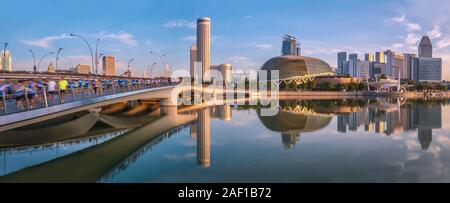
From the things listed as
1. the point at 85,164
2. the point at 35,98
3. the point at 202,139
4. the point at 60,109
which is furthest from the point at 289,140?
the point at 35,98

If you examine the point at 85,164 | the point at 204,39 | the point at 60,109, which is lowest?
the point at 85,164

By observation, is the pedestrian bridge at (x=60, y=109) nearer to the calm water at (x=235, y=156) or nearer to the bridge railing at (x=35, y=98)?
the bridge railing at (x=35, y=98)

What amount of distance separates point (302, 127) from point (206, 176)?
633 inches

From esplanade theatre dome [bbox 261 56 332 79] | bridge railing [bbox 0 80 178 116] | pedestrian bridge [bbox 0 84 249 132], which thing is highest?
esplanade theatre dome [bbox 261 56 332 79]

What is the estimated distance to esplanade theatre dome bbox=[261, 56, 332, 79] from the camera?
158750 millimetres

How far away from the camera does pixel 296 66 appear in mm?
160625

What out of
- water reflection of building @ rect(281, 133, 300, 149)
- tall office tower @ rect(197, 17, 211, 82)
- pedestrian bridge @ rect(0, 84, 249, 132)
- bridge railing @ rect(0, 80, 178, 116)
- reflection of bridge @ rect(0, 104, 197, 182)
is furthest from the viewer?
tall office tower @ rect(197, 17, 211, 82)

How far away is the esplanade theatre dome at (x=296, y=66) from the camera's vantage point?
6250 inches

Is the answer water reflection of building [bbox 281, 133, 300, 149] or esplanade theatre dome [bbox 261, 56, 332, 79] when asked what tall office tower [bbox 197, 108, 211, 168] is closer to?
water reflection of building [bbox 281, 133, 300, 149]

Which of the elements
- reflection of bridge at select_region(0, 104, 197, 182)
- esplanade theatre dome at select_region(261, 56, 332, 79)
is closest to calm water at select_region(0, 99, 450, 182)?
reflection of bridge at select_region(0, 104, 197, 182)

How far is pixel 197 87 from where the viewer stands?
55.7m

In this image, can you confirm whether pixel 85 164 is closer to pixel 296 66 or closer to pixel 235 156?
pixel 235 156
